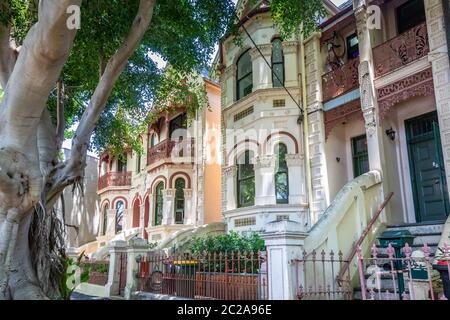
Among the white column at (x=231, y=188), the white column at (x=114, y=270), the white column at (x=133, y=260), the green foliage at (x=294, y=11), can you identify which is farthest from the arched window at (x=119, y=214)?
the green foliage at (x=294, y=11)

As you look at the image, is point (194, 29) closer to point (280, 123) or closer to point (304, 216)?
point (280, 123)

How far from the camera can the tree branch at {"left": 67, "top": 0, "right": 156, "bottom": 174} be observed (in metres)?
6.86

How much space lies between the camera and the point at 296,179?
1273 centimetres

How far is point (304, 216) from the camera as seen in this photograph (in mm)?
12492

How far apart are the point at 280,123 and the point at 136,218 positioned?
45.2 ft

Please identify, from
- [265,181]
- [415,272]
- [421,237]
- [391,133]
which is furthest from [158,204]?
[415,272]

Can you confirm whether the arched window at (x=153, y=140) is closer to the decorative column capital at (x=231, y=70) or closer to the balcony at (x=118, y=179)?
the balcony at (x=118, y=179)

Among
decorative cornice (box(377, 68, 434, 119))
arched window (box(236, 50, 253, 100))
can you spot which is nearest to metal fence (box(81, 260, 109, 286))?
arched window (box(236, 50, 253, 100))

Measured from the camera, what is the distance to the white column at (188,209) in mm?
18438

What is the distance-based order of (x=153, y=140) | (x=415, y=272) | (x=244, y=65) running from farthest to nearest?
1. (x=153, y=140)
2. (x=244, y=65)
3. (x=415, y=272)

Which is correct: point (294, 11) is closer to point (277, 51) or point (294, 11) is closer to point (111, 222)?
point (277, 51)

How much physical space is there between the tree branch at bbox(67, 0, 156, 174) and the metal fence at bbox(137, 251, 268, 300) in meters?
3.23

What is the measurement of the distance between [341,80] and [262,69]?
3.02 meters
